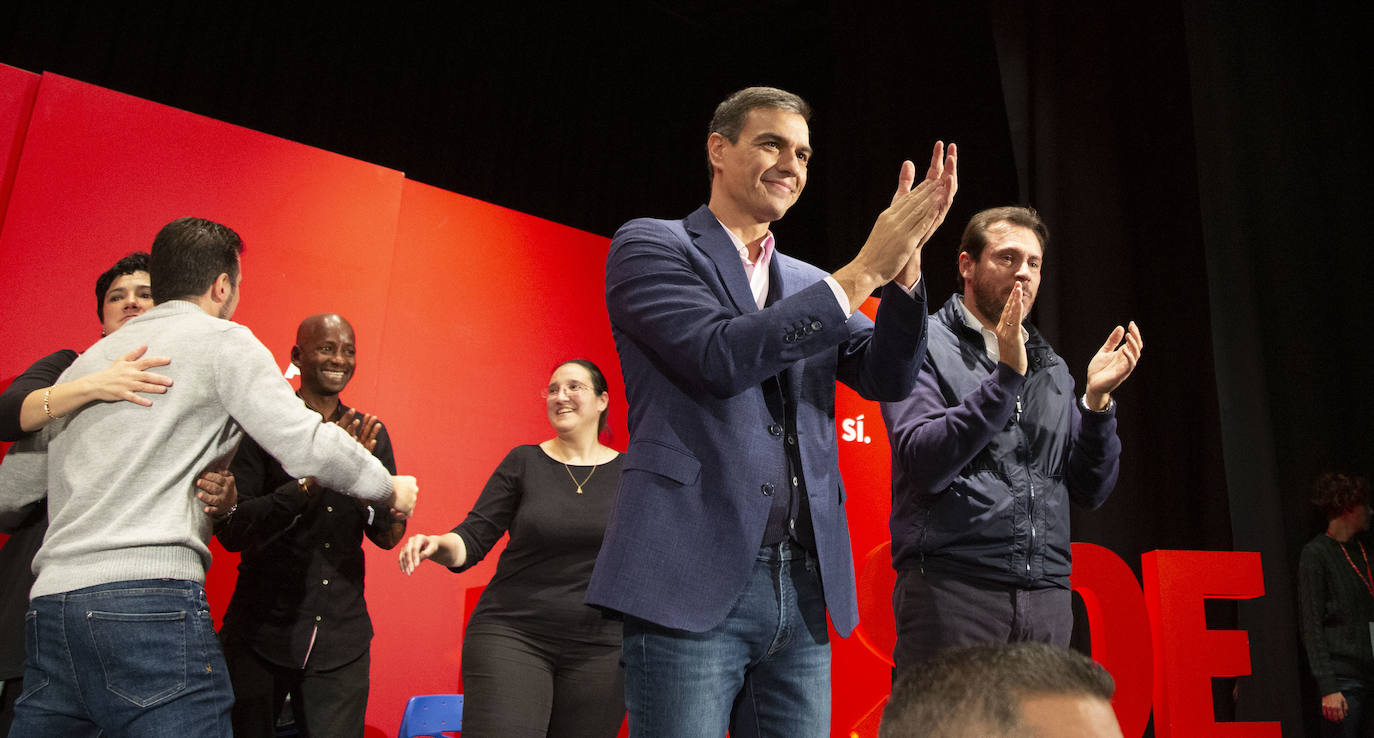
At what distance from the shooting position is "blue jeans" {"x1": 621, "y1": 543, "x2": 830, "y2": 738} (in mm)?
1433

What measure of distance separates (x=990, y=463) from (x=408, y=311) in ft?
10.9

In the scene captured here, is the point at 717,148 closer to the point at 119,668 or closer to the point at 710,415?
the point at 710,415

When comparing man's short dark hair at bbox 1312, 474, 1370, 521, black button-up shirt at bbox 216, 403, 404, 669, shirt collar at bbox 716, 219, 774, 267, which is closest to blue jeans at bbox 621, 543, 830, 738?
shirt collar at bbox 716, 219, 774, 267

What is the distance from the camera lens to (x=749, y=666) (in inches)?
60.9

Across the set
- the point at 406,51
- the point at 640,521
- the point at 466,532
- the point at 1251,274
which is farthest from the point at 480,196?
the point at 640,521

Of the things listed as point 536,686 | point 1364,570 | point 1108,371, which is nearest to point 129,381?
point 536,686

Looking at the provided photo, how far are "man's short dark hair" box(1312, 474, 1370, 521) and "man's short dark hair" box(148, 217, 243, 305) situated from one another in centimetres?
474

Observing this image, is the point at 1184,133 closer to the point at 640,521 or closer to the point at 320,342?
A: the point at 320,342

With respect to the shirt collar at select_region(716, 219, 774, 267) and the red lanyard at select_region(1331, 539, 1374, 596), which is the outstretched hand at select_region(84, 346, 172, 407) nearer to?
the shirt collar at select_region(716, 219, 774, 267)

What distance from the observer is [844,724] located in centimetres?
421

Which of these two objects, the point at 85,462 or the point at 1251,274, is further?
the point at 1251,274

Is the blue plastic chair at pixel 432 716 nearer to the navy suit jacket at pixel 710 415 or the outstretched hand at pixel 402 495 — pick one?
the outstretched hand at pixel 402 495

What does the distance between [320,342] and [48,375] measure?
0.95m

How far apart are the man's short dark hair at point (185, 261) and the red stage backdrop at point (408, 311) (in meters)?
1.87
